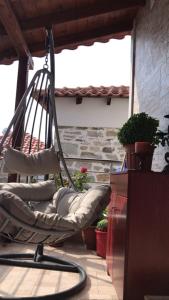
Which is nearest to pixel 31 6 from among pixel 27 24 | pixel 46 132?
pixel 27 24

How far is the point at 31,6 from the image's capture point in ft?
11.4

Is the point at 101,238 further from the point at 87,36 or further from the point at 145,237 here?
the point at 87,36

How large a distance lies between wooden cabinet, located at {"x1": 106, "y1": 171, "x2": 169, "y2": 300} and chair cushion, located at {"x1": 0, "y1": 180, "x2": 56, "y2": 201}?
3.62ft

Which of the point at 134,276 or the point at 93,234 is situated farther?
the point at 93,234

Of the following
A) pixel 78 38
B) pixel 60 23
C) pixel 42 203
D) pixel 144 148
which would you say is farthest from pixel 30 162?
pixel 78 38

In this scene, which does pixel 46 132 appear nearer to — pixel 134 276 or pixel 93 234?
pixel 93 234

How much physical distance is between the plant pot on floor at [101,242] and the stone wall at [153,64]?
0.88m

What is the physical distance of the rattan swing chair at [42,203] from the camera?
84.5 inches

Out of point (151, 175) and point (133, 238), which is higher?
point (151, 175)

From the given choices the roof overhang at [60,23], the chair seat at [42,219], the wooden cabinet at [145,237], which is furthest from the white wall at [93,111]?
the wooden cabinet at [145,237]

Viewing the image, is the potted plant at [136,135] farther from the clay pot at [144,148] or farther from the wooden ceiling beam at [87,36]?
the wooden ceiling beam at [87,36]

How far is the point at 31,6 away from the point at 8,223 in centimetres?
232

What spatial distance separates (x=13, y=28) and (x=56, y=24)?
0.57 metres

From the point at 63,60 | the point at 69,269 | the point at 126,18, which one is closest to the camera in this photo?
the point at 69,269
